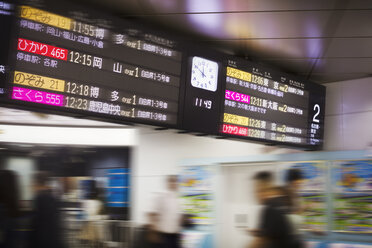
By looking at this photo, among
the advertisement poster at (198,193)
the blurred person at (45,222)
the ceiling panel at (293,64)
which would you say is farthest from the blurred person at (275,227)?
the advertisement poster at (198,193)

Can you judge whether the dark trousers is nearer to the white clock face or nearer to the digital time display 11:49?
the digital time display 11:49

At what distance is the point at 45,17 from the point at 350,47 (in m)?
3.27

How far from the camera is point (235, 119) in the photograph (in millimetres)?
5180

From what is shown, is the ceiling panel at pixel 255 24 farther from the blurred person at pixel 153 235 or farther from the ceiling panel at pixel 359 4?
the blurred person at pixel 153 235

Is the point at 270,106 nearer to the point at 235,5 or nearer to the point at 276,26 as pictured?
the point at 276,26

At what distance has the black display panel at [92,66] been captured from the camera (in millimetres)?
3561

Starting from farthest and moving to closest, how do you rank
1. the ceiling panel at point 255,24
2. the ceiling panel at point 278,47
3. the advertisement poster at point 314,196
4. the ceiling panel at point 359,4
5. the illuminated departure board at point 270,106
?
the advertisement poster at point 314,196 → the illuminated departure board at point 270,106 → the ceiling panel at point 278,47 → the ceiling panel at point 255,24 → the ceiling panel at point 359,4

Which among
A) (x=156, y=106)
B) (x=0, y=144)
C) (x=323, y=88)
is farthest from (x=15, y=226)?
(x=0, y=144)

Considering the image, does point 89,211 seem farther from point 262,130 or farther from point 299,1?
point 299,1

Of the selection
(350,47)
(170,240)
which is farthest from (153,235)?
(350,47)

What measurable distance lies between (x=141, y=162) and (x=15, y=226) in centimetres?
277

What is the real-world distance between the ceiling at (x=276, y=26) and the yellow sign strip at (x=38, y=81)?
948 mm

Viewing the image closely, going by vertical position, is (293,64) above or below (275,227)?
above

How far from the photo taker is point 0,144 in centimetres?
962
